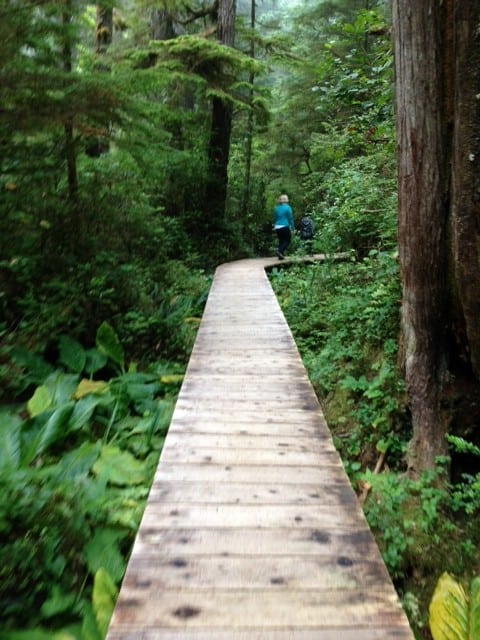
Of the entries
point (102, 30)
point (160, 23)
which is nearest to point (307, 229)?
point (160, 23)

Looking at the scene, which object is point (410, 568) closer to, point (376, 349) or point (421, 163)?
point (376, 349)

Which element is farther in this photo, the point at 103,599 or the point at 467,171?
the point at 467,171

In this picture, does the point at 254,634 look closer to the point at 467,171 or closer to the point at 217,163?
the point at 467,171

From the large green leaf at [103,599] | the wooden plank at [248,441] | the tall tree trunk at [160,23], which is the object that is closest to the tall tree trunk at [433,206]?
the wooden plank at [248,441]

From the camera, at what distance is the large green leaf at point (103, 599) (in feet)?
7.94

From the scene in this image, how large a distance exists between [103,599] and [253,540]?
0.91m

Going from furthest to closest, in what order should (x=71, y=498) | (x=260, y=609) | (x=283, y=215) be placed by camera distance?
(x=283, y=215) → (x=71, y=498) → (x=260, y=609)

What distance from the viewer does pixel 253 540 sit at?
235 cm

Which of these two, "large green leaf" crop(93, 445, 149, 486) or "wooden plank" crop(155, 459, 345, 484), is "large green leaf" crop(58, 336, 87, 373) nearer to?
"large green leaf" crop(93, 445, 149, 486)

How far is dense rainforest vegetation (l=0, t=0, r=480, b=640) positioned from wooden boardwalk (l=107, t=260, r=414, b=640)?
2.02ft

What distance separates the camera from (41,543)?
108 inches

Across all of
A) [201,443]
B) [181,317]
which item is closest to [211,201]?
[181,317]

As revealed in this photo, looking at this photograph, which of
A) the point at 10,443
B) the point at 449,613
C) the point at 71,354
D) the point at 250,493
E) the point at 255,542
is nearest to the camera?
the point at 255,542

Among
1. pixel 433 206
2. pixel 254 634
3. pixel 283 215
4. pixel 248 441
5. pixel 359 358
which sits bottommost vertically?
pixel 254 634
